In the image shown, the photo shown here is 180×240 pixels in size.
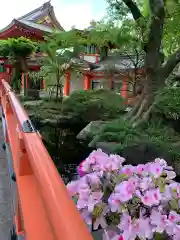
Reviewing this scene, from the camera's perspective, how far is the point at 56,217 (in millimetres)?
657

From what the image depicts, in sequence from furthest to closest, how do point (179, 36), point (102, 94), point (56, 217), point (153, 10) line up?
point (102, 94)
point (179, 36)
point (153, 10)
point (56, 217)

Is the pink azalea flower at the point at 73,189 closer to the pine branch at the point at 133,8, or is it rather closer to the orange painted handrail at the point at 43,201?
the orange painted handrail at the point at 43,201

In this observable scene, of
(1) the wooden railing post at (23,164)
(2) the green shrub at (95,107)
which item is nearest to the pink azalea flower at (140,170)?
(1) the wooden railing post at (23,164)

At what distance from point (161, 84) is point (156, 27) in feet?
3.58

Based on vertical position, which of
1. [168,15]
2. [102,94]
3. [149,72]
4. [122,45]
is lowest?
[102,94]

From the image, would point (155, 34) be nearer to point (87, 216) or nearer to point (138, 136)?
point (138, 136)

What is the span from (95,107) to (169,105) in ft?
10.5

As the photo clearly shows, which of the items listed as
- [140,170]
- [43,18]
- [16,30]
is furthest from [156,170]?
[43,18]

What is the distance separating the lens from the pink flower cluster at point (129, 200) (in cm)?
84

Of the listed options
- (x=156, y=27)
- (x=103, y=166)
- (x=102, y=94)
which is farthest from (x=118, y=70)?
(x=103, y=166)

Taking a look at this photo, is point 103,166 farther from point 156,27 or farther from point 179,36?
point 179,36

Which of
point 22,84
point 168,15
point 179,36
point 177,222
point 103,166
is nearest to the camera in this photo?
point 177,222

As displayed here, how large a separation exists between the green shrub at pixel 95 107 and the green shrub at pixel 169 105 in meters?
2.44

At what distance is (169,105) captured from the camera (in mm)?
5320
